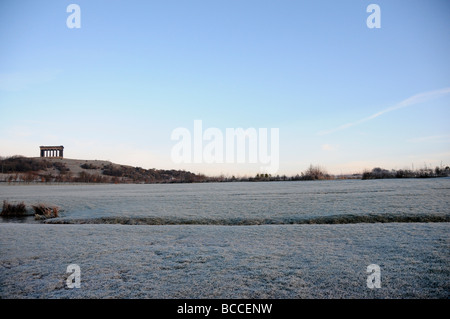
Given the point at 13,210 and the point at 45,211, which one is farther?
the point at 13,210

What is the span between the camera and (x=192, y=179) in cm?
5172

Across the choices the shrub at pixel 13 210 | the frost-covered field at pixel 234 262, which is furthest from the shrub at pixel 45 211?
the frost-covered field at pixel 234 262

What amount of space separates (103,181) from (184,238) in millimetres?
56673

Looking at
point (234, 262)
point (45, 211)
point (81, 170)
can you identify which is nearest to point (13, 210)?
point (45, 211)

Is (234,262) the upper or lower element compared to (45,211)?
upper

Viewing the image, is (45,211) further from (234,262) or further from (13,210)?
(234,262)

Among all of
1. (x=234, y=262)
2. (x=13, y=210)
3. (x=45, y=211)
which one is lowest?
(x=13, y=210)

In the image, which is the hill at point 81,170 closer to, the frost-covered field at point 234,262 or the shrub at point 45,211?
the shrub at point 45,211

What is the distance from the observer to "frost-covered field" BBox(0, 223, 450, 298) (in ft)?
14.0

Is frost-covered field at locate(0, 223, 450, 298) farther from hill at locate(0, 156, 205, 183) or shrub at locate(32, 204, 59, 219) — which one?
hill at locate(0, 156, 205, 183)

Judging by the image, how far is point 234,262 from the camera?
219 inches

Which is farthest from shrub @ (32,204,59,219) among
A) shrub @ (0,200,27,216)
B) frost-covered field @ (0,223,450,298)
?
frost-covered field @ (0,223,450,298)
